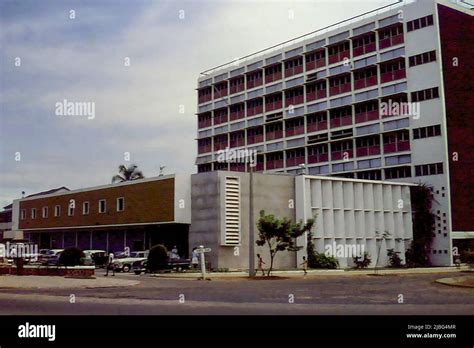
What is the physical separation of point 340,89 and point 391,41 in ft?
23.9

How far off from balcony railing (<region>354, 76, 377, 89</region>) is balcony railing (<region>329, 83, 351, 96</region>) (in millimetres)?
978

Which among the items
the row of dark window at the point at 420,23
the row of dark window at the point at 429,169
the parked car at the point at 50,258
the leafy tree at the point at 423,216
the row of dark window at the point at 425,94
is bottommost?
the parked car at the point at 50,258

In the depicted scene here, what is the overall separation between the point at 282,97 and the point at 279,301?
4940 cm

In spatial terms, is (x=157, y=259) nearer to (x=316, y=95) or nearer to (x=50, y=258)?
(x=50, y=258)

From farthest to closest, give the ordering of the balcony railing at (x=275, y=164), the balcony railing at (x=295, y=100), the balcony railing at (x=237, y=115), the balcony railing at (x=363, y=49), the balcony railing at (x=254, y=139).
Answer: the balcony railing at (x=237, y=115) → the balcony railing at (x=254, y=139) → the balcony railing at (x=275, y=164) → the balcony railing at (x=295, y=100) → the balcony railing at (x=363, y=49)

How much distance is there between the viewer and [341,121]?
195 ft

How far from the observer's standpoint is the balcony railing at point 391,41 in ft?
177

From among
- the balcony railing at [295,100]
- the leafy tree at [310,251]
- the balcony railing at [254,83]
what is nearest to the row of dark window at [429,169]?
the leafy tree at [310,251]

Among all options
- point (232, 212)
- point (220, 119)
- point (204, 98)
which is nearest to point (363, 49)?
point (220, 119)

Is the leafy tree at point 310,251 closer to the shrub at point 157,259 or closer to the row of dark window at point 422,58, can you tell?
the shrub at point 157,259

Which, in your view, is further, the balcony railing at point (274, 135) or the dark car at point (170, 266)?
the balcony railing at point (274, 135)

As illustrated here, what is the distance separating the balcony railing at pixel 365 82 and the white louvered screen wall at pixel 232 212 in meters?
22.5

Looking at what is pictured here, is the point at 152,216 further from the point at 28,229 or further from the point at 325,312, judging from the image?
the point at 325,312

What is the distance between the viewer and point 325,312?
13.9 m
